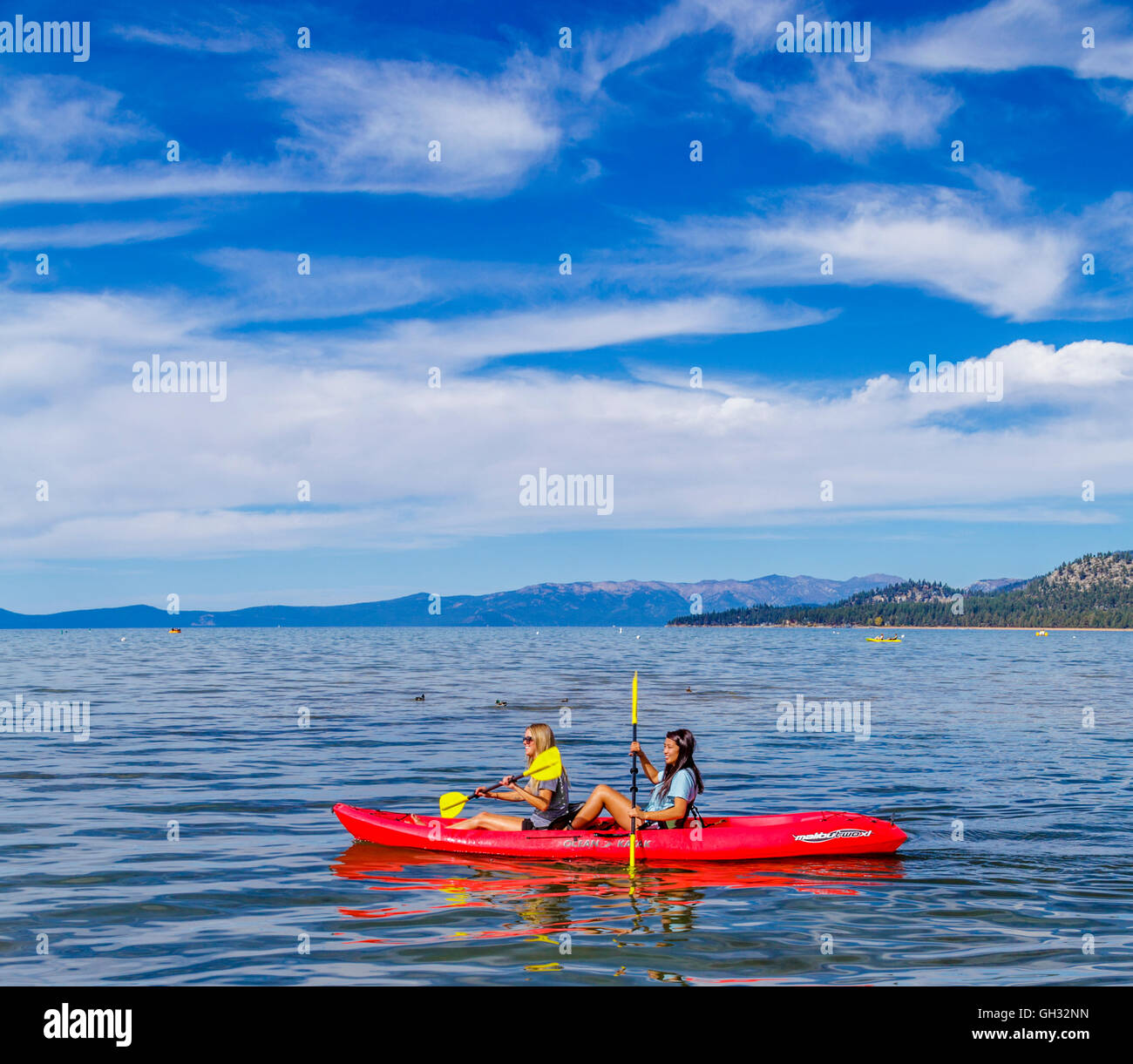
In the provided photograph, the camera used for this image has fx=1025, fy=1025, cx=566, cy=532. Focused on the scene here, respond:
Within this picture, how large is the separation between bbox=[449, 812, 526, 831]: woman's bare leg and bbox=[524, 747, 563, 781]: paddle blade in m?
0.88

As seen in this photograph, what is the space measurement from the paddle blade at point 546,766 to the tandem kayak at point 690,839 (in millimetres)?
816

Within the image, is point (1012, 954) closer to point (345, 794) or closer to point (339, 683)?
point (345, 794)

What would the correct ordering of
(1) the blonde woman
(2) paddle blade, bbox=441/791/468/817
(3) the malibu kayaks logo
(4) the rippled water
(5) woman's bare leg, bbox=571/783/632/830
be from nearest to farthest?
(4) the rippled water, (5) woman's bare leg, bbox=571/783/632/830, (3) the malibu kayaks logo, (1) the blonde woman, (2) paddle blade, bbox=441/791/468/817

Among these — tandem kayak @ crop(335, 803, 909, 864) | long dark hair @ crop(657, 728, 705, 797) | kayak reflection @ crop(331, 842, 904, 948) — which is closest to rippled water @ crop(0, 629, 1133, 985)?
kayak reflection @ crop(331, 842, 904, 948)

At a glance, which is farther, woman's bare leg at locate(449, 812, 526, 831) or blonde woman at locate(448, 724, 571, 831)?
woman's bare leg at locate(449, 812, 526, 831)

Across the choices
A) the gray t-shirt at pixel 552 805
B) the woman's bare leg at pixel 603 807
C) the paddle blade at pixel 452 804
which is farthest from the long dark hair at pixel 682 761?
the paddle blade at pixel 452 804

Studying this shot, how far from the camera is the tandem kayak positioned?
1471 centimetres

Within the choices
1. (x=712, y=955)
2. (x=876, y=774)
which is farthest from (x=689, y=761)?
(x=876, y=774)

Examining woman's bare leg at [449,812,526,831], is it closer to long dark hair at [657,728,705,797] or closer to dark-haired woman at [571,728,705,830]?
dark-haired woman at [571,728,705,830]

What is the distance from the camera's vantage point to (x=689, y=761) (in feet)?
48.3

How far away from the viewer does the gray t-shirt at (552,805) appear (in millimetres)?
15281

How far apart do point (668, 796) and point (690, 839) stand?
2.20ft
